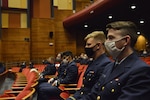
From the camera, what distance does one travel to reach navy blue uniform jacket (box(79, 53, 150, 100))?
151 centimetres

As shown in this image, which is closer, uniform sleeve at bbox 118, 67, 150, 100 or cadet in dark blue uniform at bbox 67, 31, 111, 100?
uniform sleeve at bbox 118, 67, 150, 100

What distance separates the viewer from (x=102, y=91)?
1.73m

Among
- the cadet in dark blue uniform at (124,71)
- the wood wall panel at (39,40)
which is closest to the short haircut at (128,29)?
the cadet in dark blue uniform at (124,71)

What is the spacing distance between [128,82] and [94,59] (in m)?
1.03

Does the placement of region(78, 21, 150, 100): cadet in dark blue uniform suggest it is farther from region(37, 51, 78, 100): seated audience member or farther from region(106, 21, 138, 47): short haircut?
region(37, 51, 78, 100): seated audience member

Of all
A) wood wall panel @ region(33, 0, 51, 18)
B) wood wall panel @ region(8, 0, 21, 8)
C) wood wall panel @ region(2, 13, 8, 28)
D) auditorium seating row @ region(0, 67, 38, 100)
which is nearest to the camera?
auditorium seating row @ region(0, 67, 38, 100)

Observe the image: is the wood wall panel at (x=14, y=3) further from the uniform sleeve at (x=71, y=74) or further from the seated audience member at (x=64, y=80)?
the uniform sleeve at (x=71, y=74)

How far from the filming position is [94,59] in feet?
8.53

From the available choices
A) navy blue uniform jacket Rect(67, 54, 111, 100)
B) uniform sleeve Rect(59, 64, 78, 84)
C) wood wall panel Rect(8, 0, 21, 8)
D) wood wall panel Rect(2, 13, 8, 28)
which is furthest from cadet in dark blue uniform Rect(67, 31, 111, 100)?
wood wall panel Rect(8, 0, 21, 8)

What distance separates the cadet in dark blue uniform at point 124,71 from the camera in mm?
1523

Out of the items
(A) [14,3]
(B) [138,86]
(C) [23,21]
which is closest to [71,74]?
(B) [138,86]

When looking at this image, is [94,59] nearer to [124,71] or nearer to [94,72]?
[94,72]

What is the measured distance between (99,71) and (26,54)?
11189 mm

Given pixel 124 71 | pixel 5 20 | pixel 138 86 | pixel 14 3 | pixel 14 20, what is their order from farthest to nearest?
pixel 14 20 → pixel 14 3 → pixel 5 20 → pixel 124 71 → pixel 138 86
